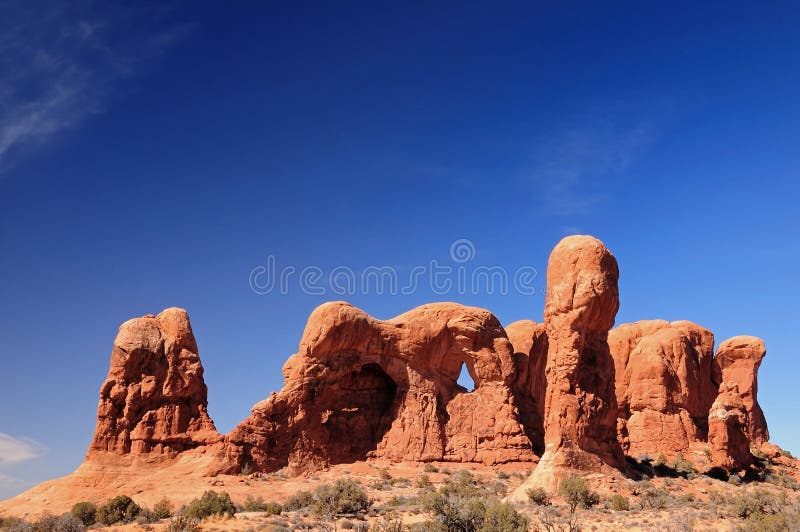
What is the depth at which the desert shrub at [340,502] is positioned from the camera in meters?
25.1

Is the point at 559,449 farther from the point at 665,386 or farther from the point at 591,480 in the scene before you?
the point at 665,386

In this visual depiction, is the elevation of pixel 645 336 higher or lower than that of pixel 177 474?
higher

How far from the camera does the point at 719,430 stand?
1287 inches

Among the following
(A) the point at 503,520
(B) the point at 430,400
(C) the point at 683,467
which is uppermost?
(B) the point at 430,400

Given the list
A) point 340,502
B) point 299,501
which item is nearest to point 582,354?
point 340,502

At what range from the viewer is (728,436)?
107ft

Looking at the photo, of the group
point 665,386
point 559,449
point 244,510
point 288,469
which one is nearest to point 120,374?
point 288,469

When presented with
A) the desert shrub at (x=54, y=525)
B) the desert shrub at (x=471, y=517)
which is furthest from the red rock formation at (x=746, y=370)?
the desert shrub at (x=54, y=525)

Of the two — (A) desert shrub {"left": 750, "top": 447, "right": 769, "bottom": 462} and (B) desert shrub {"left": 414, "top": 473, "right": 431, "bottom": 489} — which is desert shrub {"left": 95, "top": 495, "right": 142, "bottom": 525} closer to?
(B) desert shrub {"left": 414, "top": 473, "right": 431, "bottom": 489}

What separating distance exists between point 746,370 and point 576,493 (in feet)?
75.1

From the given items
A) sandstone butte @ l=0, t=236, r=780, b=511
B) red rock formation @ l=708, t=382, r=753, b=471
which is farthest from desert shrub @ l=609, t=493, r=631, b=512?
red rock formation @ l=708, t=382, r=753, b=471

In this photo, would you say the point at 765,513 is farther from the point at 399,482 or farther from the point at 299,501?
the point at 299,501

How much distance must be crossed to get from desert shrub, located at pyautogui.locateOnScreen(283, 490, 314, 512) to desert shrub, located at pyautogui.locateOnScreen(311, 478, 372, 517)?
0.43m

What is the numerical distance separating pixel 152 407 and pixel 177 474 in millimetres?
3490
